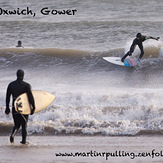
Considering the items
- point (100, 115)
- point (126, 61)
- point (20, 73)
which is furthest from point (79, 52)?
point (20, 73)

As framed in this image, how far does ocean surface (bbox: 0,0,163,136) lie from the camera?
823 cm

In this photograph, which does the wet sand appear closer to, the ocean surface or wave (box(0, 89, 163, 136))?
wave (box(0, 89, 163, 136))

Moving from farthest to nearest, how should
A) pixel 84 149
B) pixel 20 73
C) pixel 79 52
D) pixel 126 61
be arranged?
pixel 79 52 → pixel 126 61 → pixel 84 149 → pixel 20 73

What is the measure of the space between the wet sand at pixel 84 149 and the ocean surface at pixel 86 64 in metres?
0.42

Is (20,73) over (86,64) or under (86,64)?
under

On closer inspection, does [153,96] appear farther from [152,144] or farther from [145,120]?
[152,144]

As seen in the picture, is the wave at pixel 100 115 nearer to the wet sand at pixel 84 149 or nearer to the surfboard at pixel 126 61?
the wet sand at pixel 84 149

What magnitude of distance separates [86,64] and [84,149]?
909 centimetres

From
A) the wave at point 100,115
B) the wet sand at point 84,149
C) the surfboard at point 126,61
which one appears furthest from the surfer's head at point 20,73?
the surfboard at point 126,61

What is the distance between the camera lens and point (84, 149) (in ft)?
21.3

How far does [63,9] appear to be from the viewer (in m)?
27.6

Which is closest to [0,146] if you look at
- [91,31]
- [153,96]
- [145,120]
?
[145,120]

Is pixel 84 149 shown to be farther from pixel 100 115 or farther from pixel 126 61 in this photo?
pixel 126 61

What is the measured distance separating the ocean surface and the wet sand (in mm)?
420
